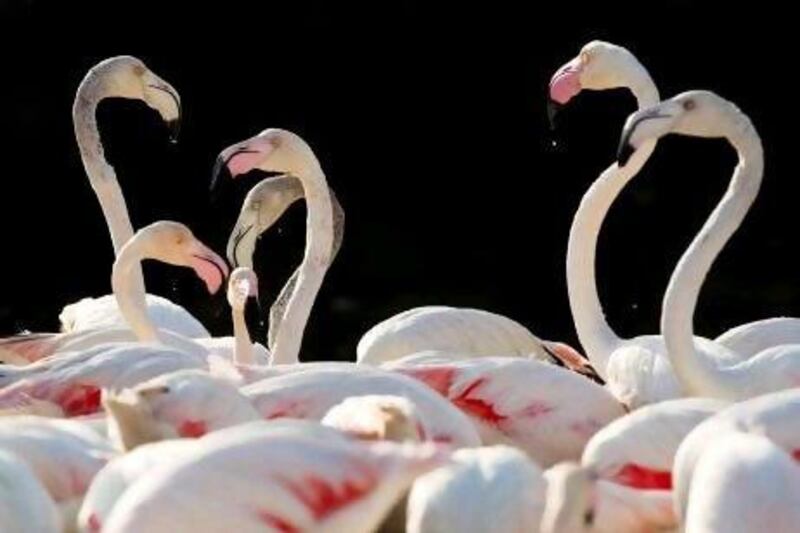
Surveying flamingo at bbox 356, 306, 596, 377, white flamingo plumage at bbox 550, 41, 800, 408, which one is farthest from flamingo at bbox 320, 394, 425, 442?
flamingo at bbox 356, 306, 596, 377

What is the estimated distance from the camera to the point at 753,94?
1683 cm

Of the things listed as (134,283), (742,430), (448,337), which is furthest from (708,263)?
(742,430)

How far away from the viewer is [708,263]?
7352 mm

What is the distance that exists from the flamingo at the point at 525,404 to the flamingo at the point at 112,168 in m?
2.07

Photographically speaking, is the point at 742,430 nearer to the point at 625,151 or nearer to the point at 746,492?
the point at 746,492

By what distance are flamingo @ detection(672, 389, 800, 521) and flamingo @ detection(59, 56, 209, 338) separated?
351cm

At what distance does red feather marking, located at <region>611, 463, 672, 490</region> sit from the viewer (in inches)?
224

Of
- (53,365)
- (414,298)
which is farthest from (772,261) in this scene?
(53,365)

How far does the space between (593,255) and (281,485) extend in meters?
3.55

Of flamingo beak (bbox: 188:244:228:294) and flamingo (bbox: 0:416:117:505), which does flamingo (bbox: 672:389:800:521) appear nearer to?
flamingo (bbox: 0:416:117:505)

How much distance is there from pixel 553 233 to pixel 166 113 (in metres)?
6.77

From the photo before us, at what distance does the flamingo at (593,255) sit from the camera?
25.7ft

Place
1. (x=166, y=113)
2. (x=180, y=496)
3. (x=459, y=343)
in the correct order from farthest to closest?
(x=166, y=113)
(x=459, y=343)
(x=180, y=496)

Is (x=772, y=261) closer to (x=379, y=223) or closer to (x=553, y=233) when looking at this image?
(x=553, y=233)
